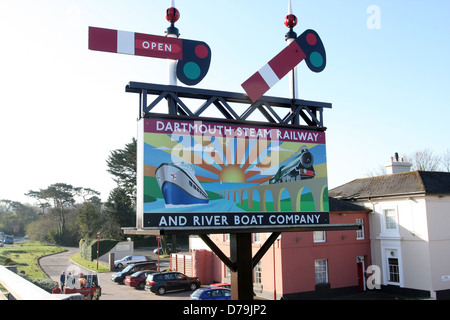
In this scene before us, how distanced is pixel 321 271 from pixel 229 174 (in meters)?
20.6

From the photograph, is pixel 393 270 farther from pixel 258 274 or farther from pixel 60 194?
pixel 60 194

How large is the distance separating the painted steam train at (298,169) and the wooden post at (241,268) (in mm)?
1706

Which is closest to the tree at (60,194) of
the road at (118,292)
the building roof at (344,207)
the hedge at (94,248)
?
the hedge at (94,248)

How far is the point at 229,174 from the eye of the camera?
930 cm

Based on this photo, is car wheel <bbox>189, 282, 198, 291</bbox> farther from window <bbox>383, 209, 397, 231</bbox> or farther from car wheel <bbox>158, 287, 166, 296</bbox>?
window <bbox>383, 209, 397, 231</bbox>

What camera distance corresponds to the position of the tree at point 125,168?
63.4 metres

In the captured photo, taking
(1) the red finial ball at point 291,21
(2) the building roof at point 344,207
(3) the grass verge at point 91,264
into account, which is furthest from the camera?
(3) the grass verge at point 91,264

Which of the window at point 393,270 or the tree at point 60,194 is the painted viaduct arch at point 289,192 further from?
the tree at point 60,194

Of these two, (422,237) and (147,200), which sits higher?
(147,200)

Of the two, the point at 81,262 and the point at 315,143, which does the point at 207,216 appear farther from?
the point at 81,262

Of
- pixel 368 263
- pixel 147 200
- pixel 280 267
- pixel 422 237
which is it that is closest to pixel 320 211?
pixel 147 200

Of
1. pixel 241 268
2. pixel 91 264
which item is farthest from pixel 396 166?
pixel 91 264
